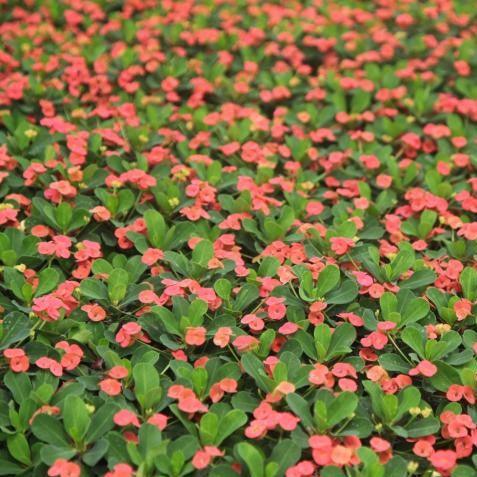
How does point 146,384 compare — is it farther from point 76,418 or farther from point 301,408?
point 301,408

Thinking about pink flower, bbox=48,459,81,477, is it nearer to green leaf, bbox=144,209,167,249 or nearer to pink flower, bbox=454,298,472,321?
green leaf, bbox=144,209,167,249

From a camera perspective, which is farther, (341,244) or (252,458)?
(341,244)

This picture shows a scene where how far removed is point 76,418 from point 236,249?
36.4 inches

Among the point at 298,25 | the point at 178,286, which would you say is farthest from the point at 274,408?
the point at 298,25

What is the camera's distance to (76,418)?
2021mm

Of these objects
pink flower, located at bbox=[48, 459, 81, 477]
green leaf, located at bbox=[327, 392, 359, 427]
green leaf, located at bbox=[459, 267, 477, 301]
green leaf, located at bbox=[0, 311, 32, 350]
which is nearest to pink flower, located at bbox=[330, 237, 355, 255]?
green leaf, located at bbox=[459, 267, 477, 301]

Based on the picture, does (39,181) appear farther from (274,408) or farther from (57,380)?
(274,408)

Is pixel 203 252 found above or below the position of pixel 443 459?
above

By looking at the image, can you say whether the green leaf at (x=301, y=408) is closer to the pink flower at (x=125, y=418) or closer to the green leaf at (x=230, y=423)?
the green leaf at (x=230, y=423)

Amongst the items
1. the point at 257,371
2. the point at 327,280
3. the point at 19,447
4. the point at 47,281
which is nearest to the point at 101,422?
the point at 19,447

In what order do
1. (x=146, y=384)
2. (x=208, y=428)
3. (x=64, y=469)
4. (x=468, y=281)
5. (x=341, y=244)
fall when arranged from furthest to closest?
(x=341, y=244), (x=468, y=281), (x=146, y=384), (x=208, y=428), (x=64, y=469)

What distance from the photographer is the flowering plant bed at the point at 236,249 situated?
207cm

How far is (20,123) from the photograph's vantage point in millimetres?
3312

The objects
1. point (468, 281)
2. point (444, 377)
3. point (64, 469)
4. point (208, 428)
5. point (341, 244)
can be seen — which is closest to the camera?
point (64, 469)
